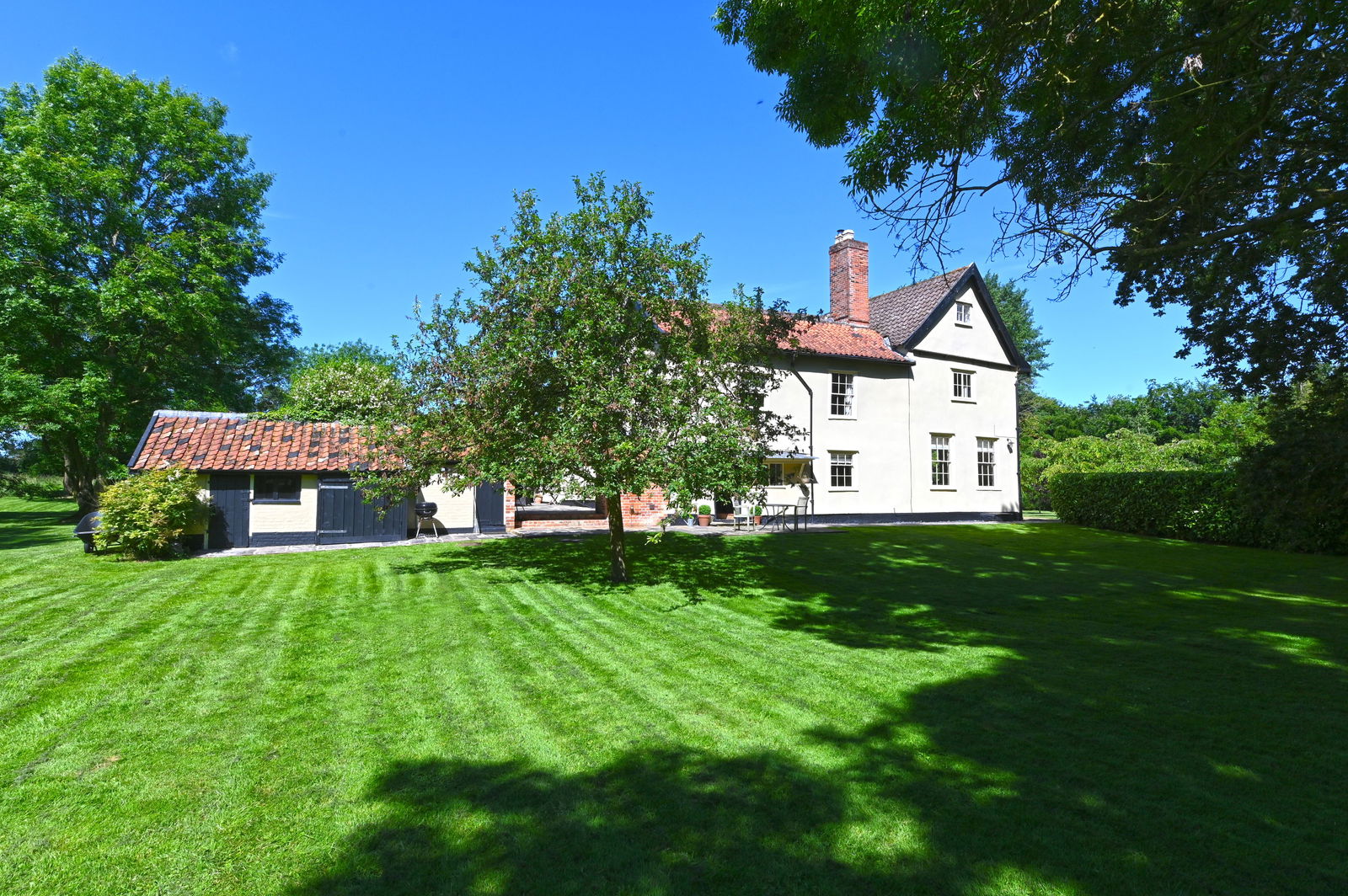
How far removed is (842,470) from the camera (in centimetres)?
2473

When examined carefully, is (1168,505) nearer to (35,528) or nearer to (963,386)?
(963,386)

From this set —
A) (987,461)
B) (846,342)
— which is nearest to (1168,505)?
(987,461)

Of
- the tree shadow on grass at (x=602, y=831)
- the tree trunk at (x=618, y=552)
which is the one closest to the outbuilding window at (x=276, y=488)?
the tree trunk at (x=618, y=552)

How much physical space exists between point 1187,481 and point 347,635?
22.3 metres

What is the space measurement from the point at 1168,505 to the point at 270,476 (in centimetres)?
2532

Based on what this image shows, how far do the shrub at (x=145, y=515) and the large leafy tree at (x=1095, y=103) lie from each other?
48.6 ft

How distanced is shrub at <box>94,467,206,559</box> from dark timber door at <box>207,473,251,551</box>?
1225 mm

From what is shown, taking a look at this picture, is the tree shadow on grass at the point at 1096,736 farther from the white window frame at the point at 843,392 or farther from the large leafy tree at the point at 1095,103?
the white window frame at the point at 843,392

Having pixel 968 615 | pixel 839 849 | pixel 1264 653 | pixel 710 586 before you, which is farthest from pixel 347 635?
pixel 1264 653

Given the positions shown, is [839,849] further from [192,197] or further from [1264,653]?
[192,197]

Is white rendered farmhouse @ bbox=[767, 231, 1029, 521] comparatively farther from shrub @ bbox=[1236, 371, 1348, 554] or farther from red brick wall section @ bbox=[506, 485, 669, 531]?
shrub @ bbox=[1236, 371, 1348, 554]

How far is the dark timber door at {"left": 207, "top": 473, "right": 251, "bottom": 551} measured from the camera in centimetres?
1644

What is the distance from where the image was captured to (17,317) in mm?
21781

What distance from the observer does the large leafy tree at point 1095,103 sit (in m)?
6.09
